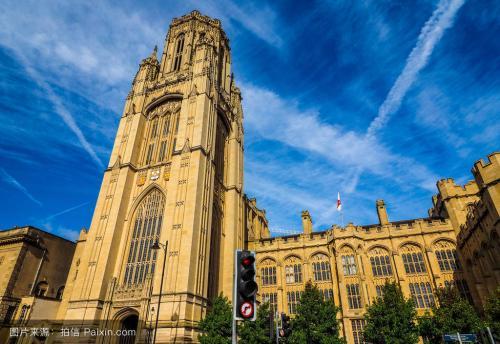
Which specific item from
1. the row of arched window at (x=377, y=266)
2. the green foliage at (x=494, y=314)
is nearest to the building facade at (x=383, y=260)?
the row of arched window at (x=377, y=266)

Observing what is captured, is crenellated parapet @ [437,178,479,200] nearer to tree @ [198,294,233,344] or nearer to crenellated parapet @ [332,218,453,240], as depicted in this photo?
crenellated parapet @ [332,218,453,240]

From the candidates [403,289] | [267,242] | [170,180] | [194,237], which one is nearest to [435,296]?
[403,289]

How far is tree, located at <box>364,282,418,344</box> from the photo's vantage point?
2727cm

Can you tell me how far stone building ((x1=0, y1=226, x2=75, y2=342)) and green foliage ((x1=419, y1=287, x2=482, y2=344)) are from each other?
3943cm

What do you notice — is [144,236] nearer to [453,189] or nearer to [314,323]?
[314,323]

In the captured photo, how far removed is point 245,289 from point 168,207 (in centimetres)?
2852

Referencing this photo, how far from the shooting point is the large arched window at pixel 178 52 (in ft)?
175

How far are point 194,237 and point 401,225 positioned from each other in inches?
1016

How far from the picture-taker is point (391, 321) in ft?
91.7

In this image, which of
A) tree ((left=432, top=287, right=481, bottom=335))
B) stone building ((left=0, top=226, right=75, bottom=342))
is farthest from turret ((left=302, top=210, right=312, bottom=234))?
stone building ((left=0, top=226, right=75, bottom=342))

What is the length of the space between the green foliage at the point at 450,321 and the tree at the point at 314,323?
7.51m

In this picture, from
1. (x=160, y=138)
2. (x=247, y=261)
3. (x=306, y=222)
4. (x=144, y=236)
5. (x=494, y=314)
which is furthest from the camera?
(x=306, y=222)

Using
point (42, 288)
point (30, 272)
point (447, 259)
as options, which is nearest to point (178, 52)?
point (30, 272)

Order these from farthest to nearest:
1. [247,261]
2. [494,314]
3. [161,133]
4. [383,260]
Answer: [161,133]
[383,260]
[494,314]
[247,261]
